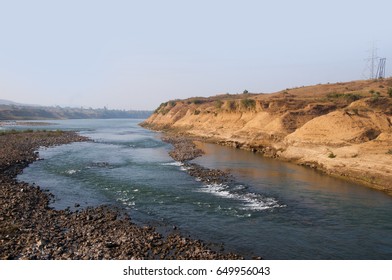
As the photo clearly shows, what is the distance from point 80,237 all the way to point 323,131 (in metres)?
36.5

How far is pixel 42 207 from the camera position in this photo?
72.3 ft

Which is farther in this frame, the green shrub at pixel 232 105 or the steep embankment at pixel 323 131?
the green shrub at pixel 232 105

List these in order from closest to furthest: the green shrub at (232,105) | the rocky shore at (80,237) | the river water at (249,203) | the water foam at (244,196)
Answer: the rocky shore at (80,237), the river water at (249,203), the water foam at (244,196), the green shrub at (232,105)

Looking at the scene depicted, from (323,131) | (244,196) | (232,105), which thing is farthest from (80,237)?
(232,105)

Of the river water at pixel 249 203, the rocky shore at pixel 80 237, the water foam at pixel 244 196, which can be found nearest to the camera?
the rocky shore at pixel 80 237

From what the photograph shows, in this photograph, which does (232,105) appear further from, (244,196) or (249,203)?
(249,203)

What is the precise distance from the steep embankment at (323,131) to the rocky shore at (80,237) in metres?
20.1

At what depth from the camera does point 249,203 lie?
2373 centimetres

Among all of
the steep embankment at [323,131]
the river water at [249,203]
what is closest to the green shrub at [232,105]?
the steep embankment at [323,131]

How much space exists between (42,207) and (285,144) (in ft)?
117

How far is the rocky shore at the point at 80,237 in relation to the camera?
49.6 ft

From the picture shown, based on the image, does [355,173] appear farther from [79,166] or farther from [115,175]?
[79,166]

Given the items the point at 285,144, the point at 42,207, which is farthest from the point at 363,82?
the point at 42,207

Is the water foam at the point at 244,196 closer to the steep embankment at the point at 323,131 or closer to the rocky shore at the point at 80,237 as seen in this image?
the rocky shore at the point at 80,237
